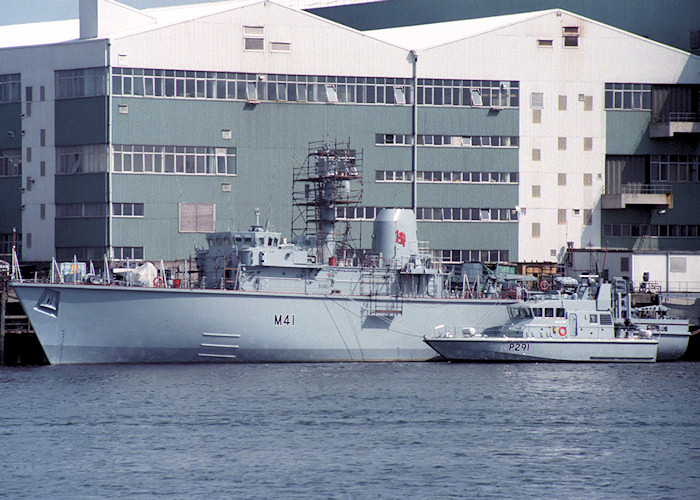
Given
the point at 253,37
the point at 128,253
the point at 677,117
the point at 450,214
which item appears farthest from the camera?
the point at 677,117

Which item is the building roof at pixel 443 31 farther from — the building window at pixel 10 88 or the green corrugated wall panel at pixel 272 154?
the building window at pixel 10 88

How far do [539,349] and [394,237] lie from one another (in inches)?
407

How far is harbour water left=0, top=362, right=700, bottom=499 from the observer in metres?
31.3

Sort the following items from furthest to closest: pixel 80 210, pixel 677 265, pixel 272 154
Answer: pixel 272 154
pixel 80 210
pixel 677 265

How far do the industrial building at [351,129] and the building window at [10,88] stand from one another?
4.3 inches

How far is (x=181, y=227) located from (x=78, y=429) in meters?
34.3

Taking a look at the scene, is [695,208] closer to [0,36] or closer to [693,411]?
[693,411]

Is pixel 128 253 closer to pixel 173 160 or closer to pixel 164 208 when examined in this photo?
pixel 164 208

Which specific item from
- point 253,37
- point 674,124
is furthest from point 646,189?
A: point 253,37

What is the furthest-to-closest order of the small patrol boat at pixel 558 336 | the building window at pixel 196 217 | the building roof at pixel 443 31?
the building roof at pixel 443 31 < the building window at pixel 196 217 < the small patrol boat at pixel 558 336

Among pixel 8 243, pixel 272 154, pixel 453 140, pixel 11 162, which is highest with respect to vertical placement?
pixel 453 140

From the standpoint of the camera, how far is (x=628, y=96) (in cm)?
7756

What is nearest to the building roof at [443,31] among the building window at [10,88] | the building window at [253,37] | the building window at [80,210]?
the building window at [253,37]

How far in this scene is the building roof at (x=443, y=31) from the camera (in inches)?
2992
